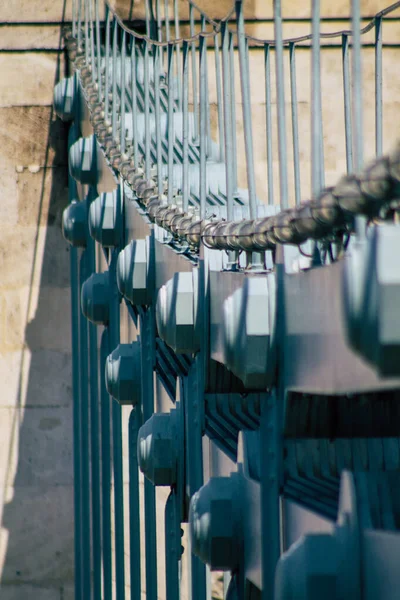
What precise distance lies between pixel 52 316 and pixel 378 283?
8069mm

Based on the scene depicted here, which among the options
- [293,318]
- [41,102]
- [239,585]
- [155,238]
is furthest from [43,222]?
[293,318]

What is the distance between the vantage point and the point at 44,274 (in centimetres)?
953

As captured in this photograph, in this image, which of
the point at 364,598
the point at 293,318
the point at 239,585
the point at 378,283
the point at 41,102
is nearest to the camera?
the point at 378,283

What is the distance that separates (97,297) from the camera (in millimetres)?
6969

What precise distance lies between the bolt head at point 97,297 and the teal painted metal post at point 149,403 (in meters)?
1.32

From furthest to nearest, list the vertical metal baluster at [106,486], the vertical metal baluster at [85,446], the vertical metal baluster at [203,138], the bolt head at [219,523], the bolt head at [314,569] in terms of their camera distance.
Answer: the vertical metal baluster at [85,446], the vertical metal baluster at [106,486], the vertical metal baluster at [203,138], the bolt head at [219,523], the bolt head at [314,569]

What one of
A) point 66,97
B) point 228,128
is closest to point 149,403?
point 228,128

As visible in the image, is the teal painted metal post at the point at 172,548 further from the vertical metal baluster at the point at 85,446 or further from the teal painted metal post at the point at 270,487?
the vertical metal baluster at the point at 85,446

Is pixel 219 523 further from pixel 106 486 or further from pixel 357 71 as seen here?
pixel 106 486

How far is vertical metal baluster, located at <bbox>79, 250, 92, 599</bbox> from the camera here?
8.44 m

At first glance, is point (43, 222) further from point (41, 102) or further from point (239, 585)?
point (239, 585)

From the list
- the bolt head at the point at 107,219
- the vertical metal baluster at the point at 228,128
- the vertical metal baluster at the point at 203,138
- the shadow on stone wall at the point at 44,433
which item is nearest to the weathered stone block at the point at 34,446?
the shadow on stone wall at the point at 44,433

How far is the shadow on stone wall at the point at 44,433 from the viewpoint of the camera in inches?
373

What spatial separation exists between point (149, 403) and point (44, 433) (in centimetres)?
400
